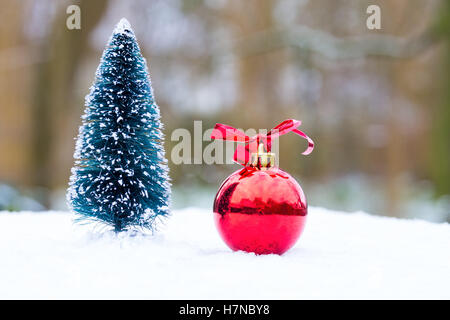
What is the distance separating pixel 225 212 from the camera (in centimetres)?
127

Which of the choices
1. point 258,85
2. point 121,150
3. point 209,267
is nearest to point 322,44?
point 258,85

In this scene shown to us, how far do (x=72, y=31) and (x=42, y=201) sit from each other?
1.65 m

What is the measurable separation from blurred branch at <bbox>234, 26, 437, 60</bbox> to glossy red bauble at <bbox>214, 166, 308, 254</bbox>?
342 cm

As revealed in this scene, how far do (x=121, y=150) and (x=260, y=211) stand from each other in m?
0.49

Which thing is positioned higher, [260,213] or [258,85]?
[258,85]

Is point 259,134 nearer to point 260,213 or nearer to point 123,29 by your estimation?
point 260,213

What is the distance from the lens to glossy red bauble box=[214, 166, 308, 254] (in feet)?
4.04

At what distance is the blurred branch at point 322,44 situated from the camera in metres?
4.28

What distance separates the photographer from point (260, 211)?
1229mm

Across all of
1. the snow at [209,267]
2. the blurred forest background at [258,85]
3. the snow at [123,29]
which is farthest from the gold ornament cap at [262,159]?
the blurred forest background at [258,85]

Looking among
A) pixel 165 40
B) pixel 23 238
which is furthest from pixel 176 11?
pixel 23 238

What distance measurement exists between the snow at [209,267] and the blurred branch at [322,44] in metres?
3.03

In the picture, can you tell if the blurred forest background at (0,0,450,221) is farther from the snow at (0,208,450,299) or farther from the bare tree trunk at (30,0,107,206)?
the snow at (0,208,450,299)

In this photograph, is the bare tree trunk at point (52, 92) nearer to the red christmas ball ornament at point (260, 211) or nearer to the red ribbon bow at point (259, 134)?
the red ribbon bow at point (259, 134)
